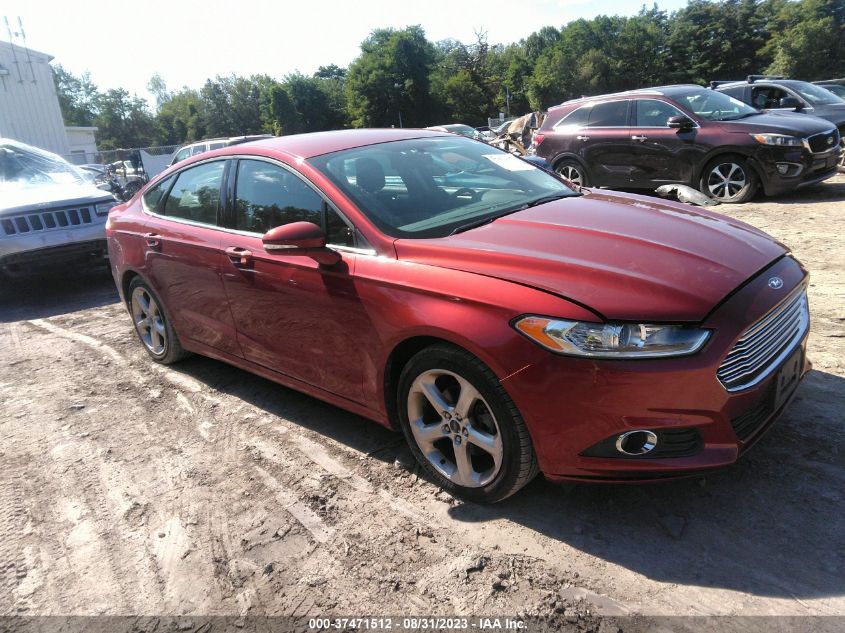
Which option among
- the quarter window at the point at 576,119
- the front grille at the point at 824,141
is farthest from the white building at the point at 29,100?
the front grille at the point at 824,141

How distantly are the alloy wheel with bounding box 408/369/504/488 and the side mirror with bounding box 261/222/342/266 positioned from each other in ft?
2.62

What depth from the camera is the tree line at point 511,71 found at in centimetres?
7119

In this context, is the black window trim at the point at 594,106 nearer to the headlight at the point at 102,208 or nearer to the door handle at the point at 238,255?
the headlight at the point at 102,208

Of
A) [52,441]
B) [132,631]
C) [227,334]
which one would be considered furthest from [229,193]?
[132,631]

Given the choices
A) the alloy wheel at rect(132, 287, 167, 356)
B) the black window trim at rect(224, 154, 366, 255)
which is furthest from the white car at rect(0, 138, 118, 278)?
the black window trim at rect(224, 154, 366, 255)

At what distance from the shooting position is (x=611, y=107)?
31.4 feet

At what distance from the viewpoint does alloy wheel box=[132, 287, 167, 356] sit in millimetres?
4734

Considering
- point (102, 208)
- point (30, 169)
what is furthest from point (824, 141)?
point (30, 169)

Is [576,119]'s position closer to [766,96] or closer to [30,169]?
[766,96]

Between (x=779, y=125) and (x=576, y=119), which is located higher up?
(x=576, y=119)

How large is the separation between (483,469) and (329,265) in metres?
1.25

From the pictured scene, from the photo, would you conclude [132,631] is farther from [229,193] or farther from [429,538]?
[229,193]

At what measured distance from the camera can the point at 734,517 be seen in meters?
2.47

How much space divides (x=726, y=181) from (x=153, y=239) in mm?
7865
